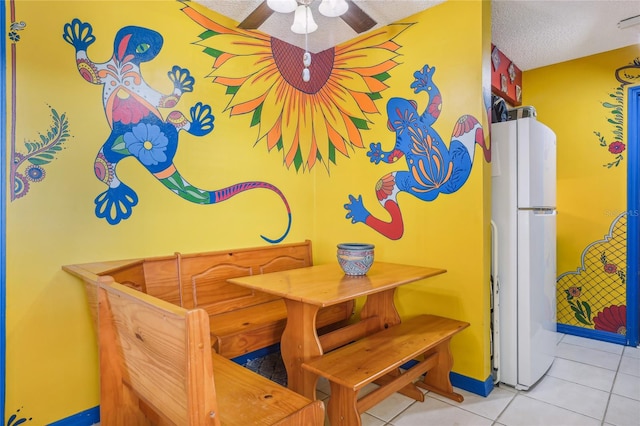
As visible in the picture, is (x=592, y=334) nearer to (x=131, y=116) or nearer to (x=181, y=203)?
(x=181, y=203)

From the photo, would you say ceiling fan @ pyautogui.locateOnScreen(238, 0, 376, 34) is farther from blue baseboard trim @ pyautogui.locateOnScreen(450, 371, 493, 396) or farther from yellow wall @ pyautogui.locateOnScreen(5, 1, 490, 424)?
blue baseboard trim @ pyautogui.locateOnScreen(450, 371, 493, 396)

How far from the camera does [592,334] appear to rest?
11.2 feet

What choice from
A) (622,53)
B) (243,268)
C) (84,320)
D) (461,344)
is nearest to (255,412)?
(84,320)

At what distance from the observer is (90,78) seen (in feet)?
6.77

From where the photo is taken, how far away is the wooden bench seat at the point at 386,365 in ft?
5.59

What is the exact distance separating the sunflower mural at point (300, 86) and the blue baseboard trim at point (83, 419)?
2040mm

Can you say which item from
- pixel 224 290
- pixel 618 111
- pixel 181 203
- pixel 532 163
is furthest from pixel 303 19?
pixel 618 111

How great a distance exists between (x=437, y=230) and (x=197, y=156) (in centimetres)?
177

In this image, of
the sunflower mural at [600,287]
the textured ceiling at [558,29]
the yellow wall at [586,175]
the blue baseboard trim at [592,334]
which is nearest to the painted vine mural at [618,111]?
the yellow wall at [586,175]

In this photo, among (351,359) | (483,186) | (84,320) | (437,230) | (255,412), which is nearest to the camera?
(255,412)

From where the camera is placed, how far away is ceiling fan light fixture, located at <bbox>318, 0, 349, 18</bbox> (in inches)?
76.0

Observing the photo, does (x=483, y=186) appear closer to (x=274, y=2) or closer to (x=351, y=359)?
(x=351, y=359)

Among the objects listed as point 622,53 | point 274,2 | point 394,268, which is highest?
point 622,53

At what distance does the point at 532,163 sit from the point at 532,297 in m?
0.89
